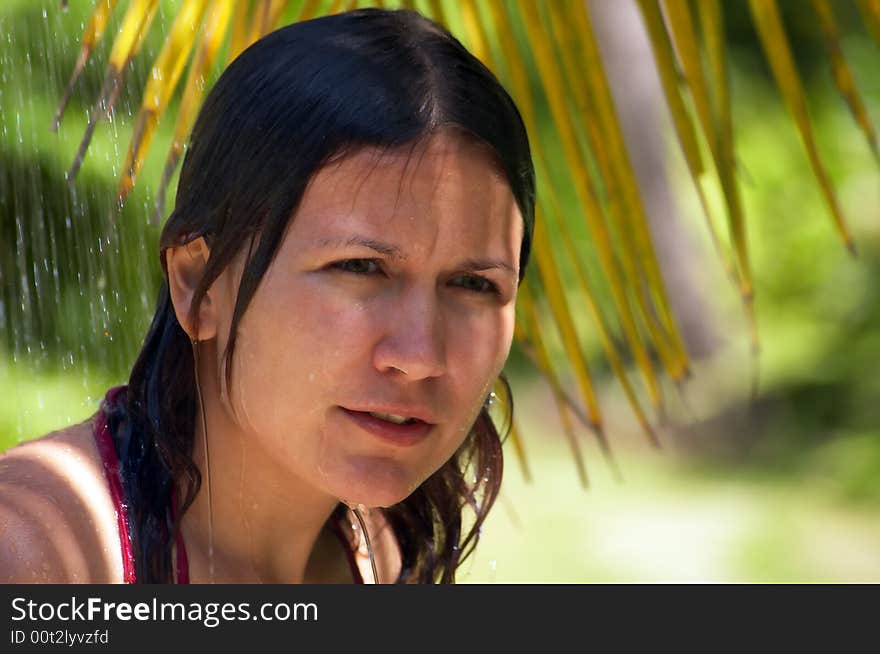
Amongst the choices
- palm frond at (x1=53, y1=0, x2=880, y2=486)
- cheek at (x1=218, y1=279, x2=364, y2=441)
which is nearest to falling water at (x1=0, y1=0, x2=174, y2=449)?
palm frond at (x1=53, y1=0, x2=880, y2=486)

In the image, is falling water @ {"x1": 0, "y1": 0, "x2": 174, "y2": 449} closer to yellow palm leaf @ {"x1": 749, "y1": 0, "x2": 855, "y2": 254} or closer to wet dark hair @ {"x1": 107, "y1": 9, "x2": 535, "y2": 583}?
wet dark hair @ {"x1": 107, "y1": 9, "x2": 535, "y2": 583}

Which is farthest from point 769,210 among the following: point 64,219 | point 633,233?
point 633,233

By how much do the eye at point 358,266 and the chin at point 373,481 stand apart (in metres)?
0.23

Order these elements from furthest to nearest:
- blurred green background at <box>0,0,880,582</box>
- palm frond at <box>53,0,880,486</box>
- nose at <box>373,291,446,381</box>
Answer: blurred green background at <box>0,0,880,582</box>, palm frond at <box>53,0,880,486</box>, nose at <box>373,291,446,381</box>

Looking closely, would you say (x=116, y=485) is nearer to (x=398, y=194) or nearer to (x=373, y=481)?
(x=373, y=481)

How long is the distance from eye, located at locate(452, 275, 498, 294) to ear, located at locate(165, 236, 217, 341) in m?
0.33

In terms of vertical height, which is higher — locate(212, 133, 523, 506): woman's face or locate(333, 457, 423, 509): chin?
locate(212, 133, 523, 506): woman's face

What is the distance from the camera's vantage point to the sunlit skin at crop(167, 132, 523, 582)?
5.22 ft

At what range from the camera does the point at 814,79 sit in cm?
809

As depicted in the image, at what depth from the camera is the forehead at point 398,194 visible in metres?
1.60

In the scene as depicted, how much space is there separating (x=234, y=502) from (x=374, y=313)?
40cm

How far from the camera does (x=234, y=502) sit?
1814 millimetres

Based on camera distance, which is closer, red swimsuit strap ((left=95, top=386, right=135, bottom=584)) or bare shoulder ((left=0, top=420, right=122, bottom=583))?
bare shoulder ((left=0, top=420, right=122, bottom=583))

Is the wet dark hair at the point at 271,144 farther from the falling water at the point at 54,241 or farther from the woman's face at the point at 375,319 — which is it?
the falling water at the point at 54,241
